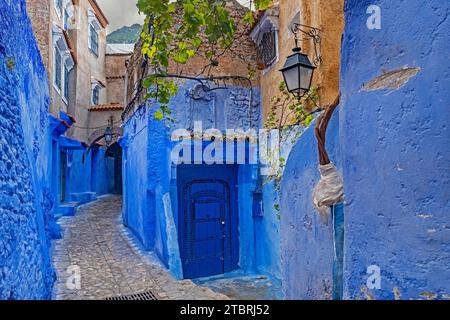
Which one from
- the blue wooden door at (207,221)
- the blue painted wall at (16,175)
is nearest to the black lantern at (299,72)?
the blue painted wall at (16,175)

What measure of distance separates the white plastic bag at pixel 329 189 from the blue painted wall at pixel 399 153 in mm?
232

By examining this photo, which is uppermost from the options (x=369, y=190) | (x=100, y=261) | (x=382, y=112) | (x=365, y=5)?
(x=365, y=5)

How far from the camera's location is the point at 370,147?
→ 1.62 m

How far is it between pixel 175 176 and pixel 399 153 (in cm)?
713

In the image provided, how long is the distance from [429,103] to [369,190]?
45 cm

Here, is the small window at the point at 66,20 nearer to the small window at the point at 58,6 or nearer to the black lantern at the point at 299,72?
the small window at the point at 58,6

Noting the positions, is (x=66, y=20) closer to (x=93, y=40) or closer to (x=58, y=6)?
(x=58, y=6)

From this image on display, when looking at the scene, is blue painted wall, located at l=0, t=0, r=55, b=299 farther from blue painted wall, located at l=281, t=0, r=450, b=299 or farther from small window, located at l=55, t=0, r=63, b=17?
small window, located at l=55, t=0, r=63, b=17

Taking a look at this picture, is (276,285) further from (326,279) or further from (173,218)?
(326,279)

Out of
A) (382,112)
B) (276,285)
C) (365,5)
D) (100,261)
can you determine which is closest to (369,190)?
(382,112)

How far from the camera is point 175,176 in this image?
27.4ft

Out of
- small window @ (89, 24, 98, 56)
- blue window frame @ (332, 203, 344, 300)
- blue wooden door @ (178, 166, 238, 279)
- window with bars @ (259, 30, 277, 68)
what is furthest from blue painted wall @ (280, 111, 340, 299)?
small window @ (89, 24, 98, 56)

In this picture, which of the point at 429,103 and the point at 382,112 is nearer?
the point at 429,103

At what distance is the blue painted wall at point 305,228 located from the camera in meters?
2.54
